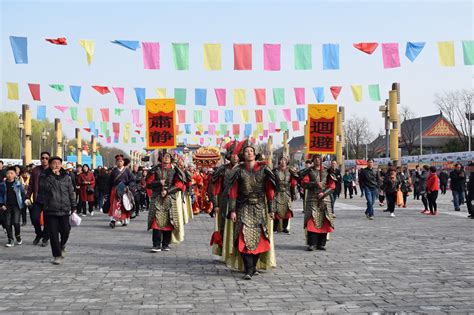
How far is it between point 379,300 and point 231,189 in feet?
8.75

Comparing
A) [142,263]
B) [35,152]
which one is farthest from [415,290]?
[35,152]

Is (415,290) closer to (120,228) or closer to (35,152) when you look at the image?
(120,228)

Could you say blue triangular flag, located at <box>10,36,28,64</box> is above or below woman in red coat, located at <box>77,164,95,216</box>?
above

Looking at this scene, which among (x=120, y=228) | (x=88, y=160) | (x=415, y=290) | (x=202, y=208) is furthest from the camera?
(x=88, y=160)

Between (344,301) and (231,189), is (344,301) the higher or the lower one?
the lower one

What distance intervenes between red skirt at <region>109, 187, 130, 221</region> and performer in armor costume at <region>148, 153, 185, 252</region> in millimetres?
4083

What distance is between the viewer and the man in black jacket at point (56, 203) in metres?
8.78

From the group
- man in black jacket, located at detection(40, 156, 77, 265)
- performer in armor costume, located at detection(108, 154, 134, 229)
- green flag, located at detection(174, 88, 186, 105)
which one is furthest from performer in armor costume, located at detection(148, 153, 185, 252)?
green flag, located at detection(174, 88, 186, 105)

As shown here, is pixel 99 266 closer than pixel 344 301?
No

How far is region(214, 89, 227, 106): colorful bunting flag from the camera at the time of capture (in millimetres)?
22511

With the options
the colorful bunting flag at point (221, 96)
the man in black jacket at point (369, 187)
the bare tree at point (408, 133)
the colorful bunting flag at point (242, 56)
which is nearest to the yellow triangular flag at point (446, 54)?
the man in black jacket at point (369, 187)

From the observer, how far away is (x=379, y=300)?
607cm

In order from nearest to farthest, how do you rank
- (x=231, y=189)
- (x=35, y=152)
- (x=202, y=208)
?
1. (x=231, y=189)
2. (x=202, y=208)
3. (x=35, y=152)

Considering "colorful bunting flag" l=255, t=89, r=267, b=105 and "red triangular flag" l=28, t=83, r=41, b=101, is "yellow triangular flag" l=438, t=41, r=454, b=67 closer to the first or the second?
"colorful bunting flag" l=255, t=89, r=267, b=105
